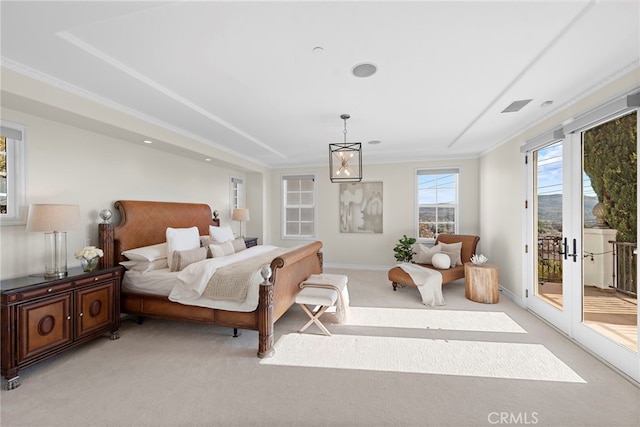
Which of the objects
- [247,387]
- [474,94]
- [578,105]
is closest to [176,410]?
[247,387]

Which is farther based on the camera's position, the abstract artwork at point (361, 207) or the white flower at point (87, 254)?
the abstract artwork at point (361, 207)

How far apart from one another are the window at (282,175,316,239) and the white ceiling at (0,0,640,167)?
10.8ft

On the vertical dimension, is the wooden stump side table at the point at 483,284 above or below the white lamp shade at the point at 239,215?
below

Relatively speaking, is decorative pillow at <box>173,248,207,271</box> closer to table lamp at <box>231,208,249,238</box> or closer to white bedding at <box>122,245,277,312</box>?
white bedding at <box>122,245,277,312</box>

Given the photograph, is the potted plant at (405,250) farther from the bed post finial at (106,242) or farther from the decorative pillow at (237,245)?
the bed post finial at (106,242)

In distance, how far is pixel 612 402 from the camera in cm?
191

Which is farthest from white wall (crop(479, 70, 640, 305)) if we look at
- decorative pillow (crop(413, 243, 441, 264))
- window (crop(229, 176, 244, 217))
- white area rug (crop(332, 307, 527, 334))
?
window (crop(229, 176, 244, 217))

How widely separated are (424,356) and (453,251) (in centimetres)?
283

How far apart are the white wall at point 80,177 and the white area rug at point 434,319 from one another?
338 cm

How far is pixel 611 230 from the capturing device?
8.55 ft

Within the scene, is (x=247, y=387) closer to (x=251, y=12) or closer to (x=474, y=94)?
(x=251, y=12)

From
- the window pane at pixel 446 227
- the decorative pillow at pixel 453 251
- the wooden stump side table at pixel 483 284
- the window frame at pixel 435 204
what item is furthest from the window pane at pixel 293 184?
the wooden stump side table at pixel 483 284

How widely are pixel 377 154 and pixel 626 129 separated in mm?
3731

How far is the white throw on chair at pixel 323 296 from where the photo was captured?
294 cm
